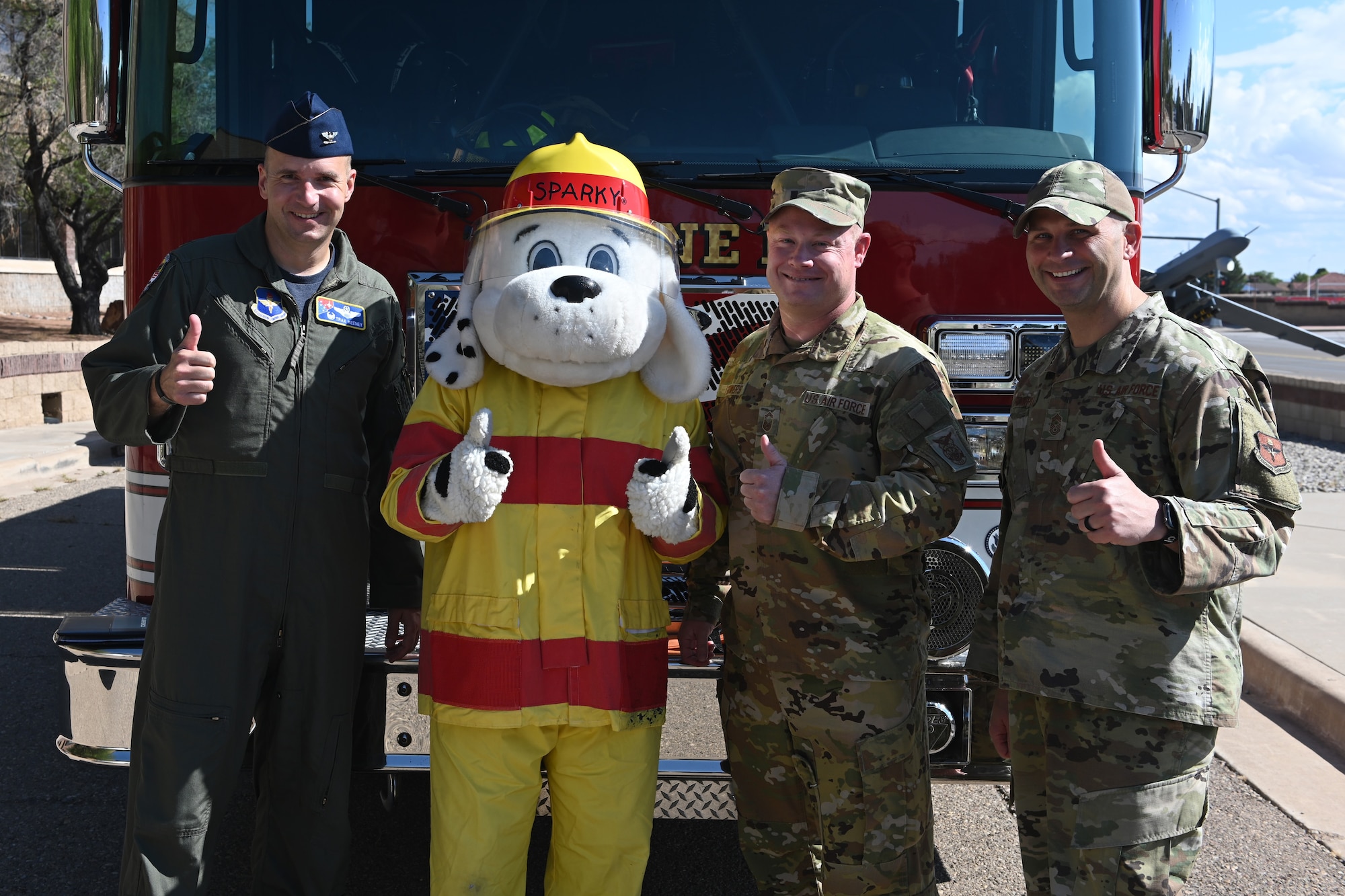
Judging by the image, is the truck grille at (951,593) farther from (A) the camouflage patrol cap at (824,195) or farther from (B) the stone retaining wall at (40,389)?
(B) the stone retaining wall at (40,389)

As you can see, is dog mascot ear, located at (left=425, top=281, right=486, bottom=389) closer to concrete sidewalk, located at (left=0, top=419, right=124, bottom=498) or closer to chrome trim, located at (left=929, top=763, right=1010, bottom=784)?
chrome trim, located at (left=929, top=763, right=1010, bottom=784)

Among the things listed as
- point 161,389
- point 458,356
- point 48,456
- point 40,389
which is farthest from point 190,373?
point 40,389

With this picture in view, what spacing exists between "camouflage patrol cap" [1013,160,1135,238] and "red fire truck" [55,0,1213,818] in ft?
2.18

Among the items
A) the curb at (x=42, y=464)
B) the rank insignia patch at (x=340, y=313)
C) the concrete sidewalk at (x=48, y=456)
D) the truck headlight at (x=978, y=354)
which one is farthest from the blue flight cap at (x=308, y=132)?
the curb at (x=42, y=464)

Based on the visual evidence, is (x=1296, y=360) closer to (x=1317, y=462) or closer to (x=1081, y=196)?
(x=1317, y=462)

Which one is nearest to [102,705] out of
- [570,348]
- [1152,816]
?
[570,348]

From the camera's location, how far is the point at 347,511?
2420 mm

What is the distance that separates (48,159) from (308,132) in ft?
87.3

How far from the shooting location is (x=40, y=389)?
11977 mm

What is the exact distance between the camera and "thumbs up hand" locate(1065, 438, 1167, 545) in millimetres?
1870

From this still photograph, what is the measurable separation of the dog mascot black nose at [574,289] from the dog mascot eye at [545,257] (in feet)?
0.38

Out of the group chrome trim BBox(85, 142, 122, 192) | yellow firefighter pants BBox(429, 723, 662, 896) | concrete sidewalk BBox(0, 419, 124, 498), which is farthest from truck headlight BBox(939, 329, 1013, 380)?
concrete sidewalk BBox(0, 419, 124, 498)

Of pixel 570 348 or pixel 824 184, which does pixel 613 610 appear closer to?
pixel 570 348

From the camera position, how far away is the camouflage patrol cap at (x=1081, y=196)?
2070mm
